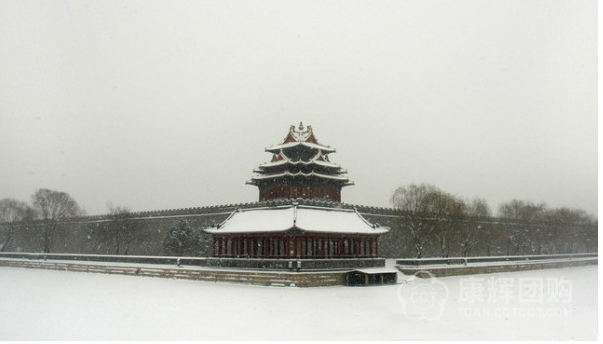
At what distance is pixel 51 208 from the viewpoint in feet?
177

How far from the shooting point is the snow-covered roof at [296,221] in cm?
2780

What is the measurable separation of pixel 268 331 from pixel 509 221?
42106 millimetres

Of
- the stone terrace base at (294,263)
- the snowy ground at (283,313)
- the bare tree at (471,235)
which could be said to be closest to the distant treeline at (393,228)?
the bare tree at (471,235)

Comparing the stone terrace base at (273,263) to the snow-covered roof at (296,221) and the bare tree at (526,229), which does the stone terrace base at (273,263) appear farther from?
the bare tree at (526,229)

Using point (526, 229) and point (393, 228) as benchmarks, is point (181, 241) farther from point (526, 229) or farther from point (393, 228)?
point (526, 229)

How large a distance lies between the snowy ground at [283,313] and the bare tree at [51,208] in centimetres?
3016

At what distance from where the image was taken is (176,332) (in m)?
13.1

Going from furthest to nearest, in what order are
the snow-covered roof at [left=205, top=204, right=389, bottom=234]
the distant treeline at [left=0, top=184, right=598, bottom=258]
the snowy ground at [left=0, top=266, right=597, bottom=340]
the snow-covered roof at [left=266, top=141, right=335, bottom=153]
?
the distant treeline at [left=0, top=184, right=598, bottom=258] < the snow-covered roof at [left=266, top=141, right=335, bottom=153] < the snow-covered roof at [left=205, top=204, right=389, bottom=234] < the snowy ground at [left=0, top=266, right=597, bottom=340]

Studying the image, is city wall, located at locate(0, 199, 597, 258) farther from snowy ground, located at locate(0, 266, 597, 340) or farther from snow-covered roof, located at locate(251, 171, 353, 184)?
snowy ground, located at locate(0, 266, 597, 340)

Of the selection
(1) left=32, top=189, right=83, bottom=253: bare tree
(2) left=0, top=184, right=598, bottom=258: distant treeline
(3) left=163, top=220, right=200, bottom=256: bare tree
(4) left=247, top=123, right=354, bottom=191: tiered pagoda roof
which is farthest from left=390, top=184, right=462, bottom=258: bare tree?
(1) left=32, top=189, right=83, bottom=253: bare tree

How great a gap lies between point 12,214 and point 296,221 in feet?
153

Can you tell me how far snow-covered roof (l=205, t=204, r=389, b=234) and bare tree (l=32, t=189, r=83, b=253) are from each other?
29.1 m

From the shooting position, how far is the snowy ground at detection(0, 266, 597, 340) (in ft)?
42.6

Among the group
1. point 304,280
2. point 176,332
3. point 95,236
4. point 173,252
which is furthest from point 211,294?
point 95,236
